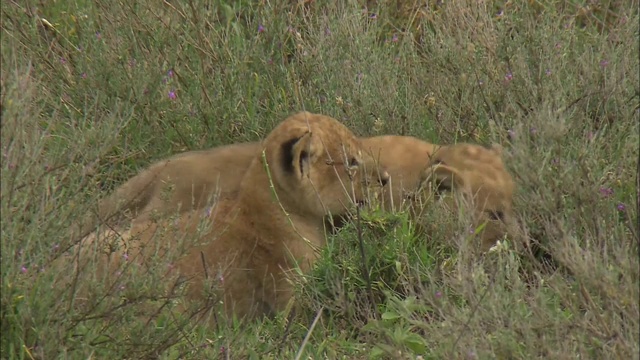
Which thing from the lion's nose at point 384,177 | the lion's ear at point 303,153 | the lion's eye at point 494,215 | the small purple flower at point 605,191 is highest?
the small purple flower at point 605,191

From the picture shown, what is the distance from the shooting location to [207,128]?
7.74 metres

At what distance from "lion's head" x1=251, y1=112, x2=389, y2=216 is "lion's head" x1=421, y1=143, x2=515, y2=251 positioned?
300 millimetres

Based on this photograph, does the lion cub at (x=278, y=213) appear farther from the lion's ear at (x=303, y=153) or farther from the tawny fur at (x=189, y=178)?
the tawny fur at (x=189, y=178)

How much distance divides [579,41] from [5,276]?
413 cm

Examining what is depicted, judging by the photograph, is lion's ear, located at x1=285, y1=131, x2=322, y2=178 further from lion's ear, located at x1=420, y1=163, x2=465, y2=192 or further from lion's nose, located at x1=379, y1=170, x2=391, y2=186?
lion's ear, located at x1=420, y1=163, x2=465, y2=192

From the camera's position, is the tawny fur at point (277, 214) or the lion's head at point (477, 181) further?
the lion's head at point (477, 181)

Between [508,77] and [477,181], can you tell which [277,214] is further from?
[508,77]

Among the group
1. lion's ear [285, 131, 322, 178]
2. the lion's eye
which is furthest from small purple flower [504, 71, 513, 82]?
lion's ear [285, 131, 322, 178]

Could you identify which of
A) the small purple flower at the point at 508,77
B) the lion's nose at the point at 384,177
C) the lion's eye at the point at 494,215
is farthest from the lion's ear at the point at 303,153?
the small purple flower at the point at 508,77

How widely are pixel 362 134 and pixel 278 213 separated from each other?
3.87 ft

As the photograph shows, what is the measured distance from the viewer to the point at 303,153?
666cm

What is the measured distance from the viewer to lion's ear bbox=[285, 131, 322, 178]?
660 centimetres

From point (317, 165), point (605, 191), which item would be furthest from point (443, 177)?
point (605, 191)

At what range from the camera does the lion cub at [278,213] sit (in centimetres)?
616
